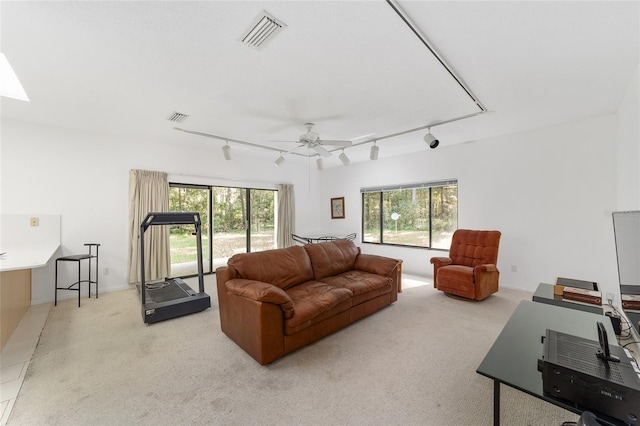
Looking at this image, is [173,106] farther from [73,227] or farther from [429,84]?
[429,84]

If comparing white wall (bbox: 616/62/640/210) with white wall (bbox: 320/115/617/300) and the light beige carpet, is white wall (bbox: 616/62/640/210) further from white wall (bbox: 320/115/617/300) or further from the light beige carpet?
the light beige carpet

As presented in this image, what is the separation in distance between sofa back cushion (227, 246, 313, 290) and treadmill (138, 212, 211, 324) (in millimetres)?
1148

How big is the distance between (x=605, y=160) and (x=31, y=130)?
826 centimetres

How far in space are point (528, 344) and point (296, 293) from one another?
6.66ft

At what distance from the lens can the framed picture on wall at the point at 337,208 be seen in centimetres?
717

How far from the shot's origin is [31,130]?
3902 mm

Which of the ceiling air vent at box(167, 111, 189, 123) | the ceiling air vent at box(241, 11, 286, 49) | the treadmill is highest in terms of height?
the ceiling air vent at box(167, 111, 189, 123)

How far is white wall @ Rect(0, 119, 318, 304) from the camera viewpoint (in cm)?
383

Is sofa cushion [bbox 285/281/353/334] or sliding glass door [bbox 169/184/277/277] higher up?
sliding glass door [bbox 169/184/277/277]

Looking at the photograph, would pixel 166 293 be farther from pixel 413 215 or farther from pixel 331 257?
pixel 413 215

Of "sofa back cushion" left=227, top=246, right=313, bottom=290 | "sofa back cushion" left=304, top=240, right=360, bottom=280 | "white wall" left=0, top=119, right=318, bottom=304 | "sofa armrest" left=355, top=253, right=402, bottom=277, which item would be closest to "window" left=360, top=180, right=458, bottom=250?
"sofa armrest" left=355, top=253, right=402, bottom=277

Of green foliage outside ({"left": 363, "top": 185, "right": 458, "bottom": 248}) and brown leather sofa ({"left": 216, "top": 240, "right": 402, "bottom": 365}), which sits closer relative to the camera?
brown leather sofa ({"left": 216, "top": 240, "right": 402, "bottom": 365})

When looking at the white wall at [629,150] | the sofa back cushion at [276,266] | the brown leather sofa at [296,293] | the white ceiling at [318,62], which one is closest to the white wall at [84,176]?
the white ceiling at [318,62]

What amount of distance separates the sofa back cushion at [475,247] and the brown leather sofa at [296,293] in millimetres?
1367
